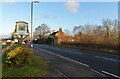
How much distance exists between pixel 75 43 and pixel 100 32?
815 cm

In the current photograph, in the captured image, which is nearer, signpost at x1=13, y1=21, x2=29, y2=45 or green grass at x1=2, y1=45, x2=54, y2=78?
green grass at x1=2, y1=45, x2=54, y2=78

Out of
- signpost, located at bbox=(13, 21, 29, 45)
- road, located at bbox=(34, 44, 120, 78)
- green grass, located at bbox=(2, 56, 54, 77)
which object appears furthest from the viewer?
signpost, located at bbox=(13, 21, 29, 45)

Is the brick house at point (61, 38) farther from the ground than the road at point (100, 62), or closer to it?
farther from the ground

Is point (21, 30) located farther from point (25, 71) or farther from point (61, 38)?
point (61, 38)

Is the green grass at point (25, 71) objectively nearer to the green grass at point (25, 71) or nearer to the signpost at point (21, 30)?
the green grass at point (25, 71)

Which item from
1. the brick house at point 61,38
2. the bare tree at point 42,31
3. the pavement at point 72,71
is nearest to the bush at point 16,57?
the pavement at point 72,71

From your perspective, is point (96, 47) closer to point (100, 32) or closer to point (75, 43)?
point (100, 32)

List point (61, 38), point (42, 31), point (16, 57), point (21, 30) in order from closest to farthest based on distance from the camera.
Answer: point (16, 57) < point (21, 30) < point (61, 38) < point (42, 31)

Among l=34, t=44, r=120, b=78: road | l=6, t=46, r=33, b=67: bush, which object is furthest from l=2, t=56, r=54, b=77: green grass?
l=34, t=44, r=120, b=78: road

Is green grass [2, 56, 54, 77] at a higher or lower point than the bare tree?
lower

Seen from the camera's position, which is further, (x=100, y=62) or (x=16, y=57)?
(x=100, y=62)

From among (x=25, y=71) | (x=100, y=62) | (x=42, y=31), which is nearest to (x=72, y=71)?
(x=25, y=71)

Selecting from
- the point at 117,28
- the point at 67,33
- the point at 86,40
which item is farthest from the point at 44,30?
the point at 117,28

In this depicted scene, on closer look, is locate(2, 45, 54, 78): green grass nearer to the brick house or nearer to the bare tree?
the brick house
